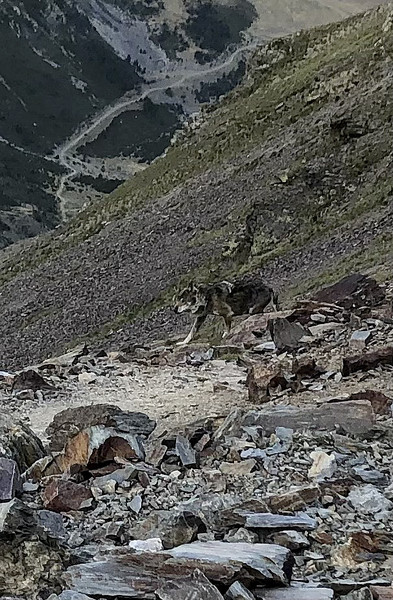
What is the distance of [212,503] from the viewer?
22.6ft

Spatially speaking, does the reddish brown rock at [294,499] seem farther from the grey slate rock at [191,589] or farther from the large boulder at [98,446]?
the large boulder at [98,446]

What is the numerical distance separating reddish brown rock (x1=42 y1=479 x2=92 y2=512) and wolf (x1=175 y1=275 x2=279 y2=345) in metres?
11.0

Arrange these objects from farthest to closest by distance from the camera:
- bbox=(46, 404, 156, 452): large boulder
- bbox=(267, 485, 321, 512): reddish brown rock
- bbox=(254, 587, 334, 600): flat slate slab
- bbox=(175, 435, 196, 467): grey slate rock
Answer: bbox=(46, 404, 156, 452): large boulder < bbox=(175, 435, 196, 467): grey slate rock < bbox=(267, 485, 321, 512): reddish brown rock < bbox=(254, 587, 334, 600): flat slate slab

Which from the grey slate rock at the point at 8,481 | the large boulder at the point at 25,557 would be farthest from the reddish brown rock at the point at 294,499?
the grey slate rock at the point at 8,481

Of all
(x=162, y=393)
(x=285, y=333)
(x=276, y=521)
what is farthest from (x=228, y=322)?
(x=276, y=521)

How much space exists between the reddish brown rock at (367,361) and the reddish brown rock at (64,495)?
234 inches

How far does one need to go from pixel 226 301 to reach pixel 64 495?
11.8m

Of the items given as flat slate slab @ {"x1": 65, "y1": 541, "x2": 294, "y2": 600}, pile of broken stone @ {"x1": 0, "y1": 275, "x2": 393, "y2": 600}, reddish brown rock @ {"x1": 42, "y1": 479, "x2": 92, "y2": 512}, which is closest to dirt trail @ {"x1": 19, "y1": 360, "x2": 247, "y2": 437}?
pile of broken stone @ {"x1": 0, "y1": 275, "x2": 393, "y2": 600}

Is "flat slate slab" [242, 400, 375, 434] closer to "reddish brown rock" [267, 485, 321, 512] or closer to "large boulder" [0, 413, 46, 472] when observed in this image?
"reddish brown rock" [267, 485, 321, 512]

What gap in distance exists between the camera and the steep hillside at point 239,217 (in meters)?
31.1

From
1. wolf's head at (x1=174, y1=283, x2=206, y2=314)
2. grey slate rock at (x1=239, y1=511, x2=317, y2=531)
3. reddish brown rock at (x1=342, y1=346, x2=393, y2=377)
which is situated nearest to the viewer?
grey slate rock at (x1=239, y1=511, x2=317, y2=531)

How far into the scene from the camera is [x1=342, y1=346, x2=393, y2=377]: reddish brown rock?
12.2m

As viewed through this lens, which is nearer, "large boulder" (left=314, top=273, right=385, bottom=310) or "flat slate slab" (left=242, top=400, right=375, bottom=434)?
"flat slate slab" (left=242, top=400, right=375, bottom=434)

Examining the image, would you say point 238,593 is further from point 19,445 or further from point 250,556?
point 19,445
